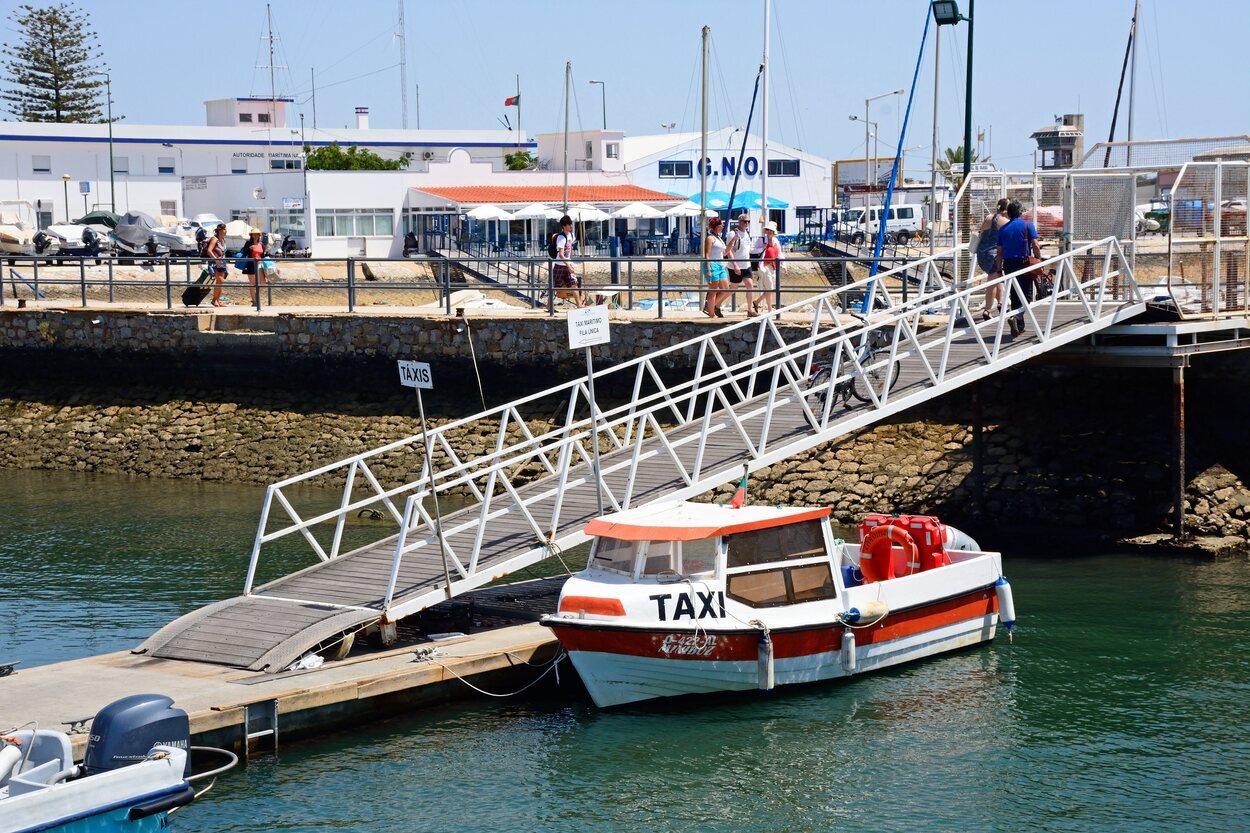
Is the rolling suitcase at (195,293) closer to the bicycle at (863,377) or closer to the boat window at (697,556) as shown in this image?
the bicycle at (863,377)

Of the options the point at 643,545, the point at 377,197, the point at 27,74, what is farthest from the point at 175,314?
the point at 27,74

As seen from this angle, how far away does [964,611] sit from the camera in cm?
1664

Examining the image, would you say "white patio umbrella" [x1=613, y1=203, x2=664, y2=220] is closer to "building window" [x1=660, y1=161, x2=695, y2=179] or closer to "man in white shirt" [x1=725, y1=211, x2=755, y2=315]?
"building window" [x1=660, y1=161, x2=695, y2=179]

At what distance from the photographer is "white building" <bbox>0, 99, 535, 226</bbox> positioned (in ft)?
227

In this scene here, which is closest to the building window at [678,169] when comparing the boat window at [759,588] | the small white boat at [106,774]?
the boat window at [759,588]

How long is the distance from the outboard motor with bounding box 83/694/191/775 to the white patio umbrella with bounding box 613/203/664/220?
46274 millimetres

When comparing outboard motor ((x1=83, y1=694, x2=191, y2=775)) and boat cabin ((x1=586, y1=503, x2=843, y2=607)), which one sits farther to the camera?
boat cabin ((x1=586, y1=503, x2=843, y2=607))

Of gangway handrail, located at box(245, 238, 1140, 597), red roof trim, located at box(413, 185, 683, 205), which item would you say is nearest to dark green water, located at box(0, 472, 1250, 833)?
gangway handrail, located at box(245, 238, 1140, 597)

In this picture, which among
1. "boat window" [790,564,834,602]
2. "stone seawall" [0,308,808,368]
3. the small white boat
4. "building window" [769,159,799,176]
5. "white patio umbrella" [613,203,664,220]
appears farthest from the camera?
"building window" [769,159,799,176]

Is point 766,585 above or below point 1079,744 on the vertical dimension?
above

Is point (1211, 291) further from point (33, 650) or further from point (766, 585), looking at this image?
point (33, 650)

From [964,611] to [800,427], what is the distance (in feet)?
10.8

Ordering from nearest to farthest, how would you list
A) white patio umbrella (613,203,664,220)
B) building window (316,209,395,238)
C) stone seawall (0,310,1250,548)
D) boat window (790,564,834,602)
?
1. boat window (790,564,834,602)
2. stone seawall (0,310,1250,548)
3. white patio umbrella (613,203,664,220)
4. building window (316,209,395,238)

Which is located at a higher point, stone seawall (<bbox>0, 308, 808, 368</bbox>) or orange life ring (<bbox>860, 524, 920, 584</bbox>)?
stone seawall (<bbox>0, 308, 808, 368</bbox>)
